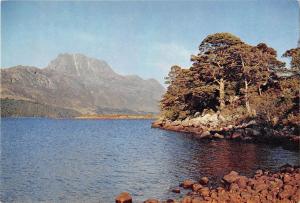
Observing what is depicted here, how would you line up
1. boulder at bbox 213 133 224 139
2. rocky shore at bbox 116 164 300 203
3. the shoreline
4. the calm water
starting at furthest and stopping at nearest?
boulder at bbox 213 133 224 139 → the shoreline → the calm water → rocky shore at bbox 116 164 300 203

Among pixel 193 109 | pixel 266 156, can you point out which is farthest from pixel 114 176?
pixel 193 109

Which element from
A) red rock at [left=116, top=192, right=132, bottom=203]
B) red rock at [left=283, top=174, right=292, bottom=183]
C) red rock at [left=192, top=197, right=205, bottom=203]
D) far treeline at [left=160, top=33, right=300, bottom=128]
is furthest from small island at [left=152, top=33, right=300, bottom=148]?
red rock at [left=116, top=192, right=132, bottom=203]

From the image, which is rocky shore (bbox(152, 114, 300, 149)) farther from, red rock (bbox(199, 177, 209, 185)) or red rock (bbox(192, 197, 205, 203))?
red rock (bbox(192, 197, 205, 203))

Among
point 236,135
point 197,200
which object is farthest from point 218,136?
point 197,200

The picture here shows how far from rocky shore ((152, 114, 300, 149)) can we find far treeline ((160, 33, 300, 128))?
57.2 inches

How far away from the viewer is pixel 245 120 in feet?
205

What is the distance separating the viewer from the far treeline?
58.2 meters

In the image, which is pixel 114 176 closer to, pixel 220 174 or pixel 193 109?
pixel 220 174

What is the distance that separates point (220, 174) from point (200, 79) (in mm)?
52059

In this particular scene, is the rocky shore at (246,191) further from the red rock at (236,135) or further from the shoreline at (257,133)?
the red rock at (236,135)

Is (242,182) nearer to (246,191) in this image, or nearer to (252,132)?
(246,191)

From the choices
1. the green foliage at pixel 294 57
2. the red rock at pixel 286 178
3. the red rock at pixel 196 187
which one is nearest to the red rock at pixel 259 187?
the red rock at pixel 286 178

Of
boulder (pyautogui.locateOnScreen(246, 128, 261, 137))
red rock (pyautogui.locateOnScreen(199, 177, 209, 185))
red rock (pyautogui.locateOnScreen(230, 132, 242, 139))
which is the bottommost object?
red rock (pyautogui.locateOnScreen(199, 177, 209, 185))

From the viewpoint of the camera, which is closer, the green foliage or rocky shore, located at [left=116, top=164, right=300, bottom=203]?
rocky shore, located at [left=116, top=164, right=300, bottom=203]
